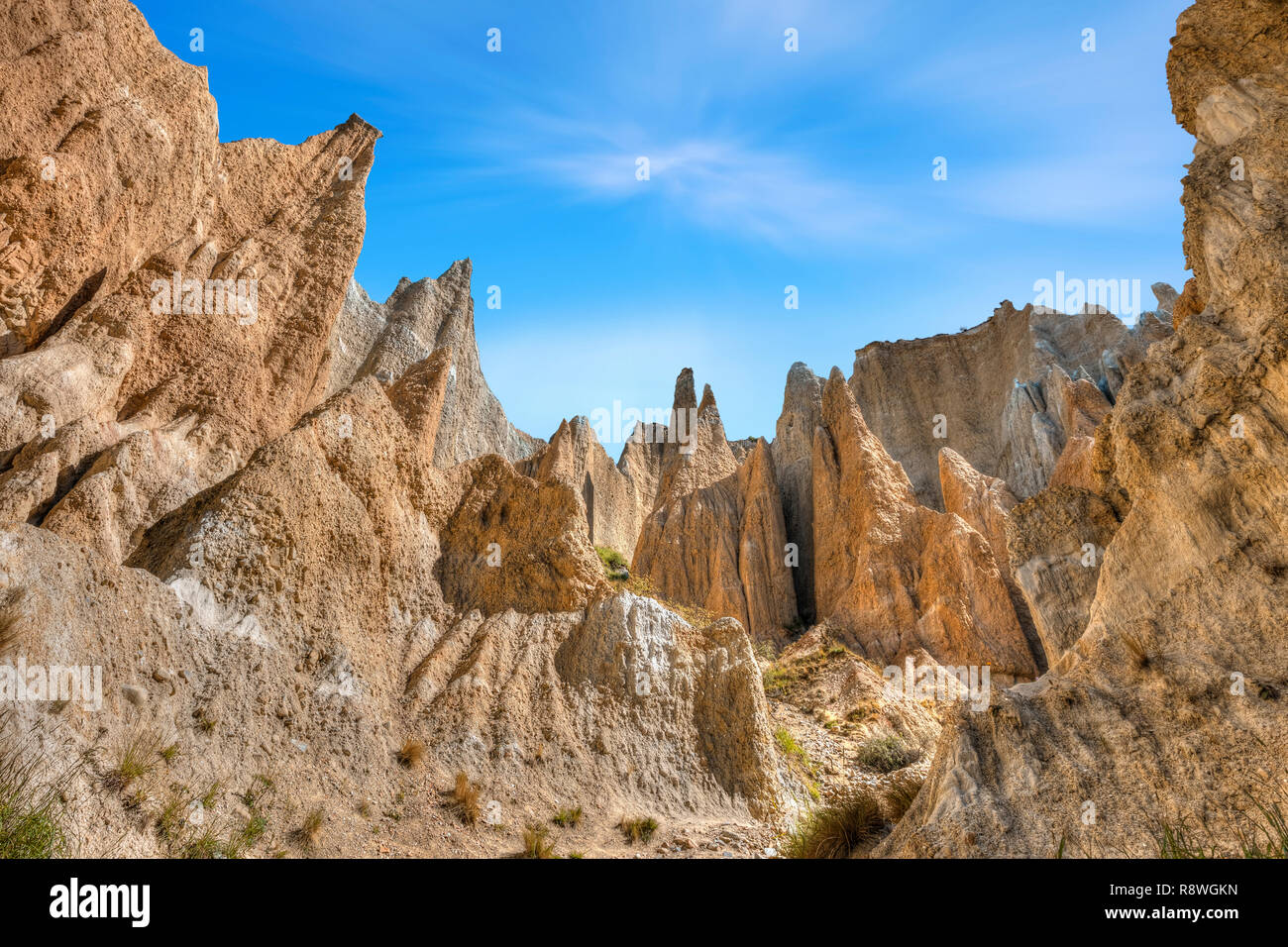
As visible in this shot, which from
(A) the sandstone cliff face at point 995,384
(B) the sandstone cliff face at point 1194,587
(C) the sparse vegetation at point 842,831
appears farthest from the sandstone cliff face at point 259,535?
(A) the sandstone cliff face at point 995,384

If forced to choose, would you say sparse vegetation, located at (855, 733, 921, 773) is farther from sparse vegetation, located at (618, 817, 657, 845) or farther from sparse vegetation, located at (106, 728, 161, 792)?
sparse vegetation, located at (106, 728, 161, 792)

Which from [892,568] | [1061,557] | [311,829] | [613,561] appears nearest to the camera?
[311,829]

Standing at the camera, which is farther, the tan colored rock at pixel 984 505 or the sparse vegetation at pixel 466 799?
the tan colored rock at pixel 984 505

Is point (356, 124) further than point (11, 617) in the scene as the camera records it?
Yes

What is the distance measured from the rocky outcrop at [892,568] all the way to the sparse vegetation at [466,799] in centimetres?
1825

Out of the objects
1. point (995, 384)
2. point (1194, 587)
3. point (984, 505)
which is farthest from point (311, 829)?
point (995, 384)

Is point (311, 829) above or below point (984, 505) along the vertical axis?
below

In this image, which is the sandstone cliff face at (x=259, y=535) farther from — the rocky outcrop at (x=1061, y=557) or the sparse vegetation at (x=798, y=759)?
the rocky outcrop at (x=1061, y=557)

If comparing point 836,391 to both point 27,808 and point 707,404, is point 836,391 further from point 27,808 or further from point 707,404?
point 27,808

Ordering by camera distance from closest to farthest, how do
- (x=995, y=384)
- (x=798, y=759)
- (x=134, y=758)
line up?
(x=134, y=758) → (x=798, y=759) → (x=995, y=384)

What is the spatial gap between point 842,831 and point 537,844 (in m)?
3.64

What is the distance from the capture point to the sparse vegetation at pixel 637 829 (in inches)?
445

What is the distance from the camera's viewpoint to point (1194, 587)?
9.10m

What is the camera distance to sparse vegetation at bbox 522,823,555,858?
9.75 m
